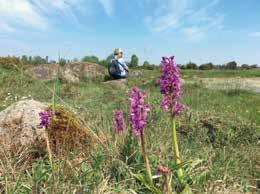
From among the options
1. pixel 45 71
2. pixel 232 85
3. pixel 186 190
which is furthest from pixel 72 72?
pixel 186 190

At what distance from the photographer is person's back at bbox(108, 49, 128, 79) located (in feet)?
57.3

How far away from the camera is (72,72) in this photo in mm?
19125

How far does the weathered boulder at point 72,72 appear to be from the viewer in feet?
59.5

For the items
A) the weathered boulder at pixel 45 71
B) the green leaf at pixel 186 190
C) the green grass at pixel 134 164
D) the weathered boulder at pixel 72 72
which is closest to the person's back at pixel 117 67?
the weathered boulder at pixel 72 72

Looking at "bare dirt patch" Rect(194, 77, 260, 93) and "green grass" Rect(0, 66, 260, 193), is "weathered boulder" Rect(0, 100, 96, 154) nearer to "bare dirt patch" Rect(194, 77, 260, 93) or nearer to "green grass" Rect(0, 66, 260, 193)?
"green grass" Rect(0, 66, 260, 193)

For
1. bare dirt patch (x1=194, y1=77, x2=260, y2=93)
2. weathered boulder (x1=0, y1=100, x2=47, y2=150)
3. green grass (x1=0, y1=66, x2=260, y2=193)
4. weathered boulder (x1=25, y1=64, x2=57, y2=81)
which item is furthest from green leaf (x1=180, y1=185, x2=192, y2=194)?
weathered boulder (x1=25, y1=64, x2=57, y2=81)

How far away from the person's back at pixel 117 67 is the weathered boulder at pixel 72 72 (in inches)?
60.5

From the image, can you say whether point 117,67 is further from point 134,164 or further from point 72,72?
point 134,164

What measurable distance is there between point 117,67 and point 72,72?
2.65 m

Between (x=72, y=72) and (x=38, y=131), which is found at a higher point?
(x=38, y=131)

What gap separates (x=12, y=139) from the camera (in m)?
4.10

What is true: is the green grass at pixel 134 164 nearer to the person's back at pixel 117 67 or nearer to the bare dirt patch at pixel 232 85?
the bare dirt patch at pixel 232 85

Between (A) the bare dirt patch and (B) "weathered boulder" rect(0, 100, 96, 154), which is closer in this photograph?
(B) "weathered boulder" rect(0, 100, 96, 154)

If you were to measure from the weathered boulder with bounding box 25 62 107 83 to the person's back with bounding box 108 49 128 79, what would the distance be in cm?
154
